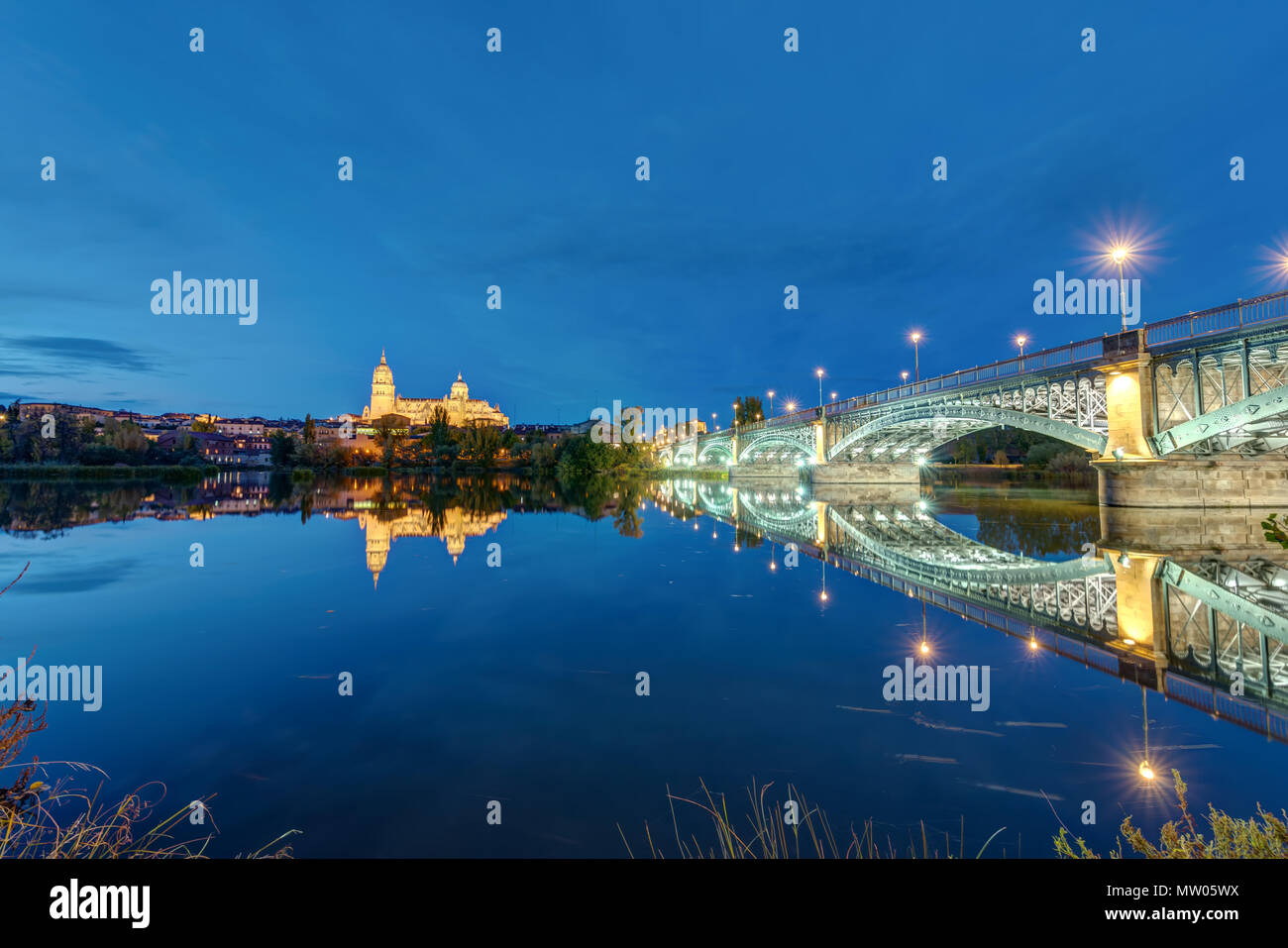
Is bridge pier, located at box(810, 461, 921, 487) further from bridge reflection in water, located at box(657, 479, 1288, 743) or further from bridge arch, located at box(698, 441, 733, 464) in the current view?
bridge reflection in water, located at box(657, 479, 1288, 743)

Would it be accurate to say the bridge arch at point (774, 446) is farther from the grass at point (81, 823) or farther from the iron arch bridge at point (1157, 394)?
the grass at point (81, 823)

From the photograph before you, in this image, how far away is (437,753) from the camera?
5.57 m

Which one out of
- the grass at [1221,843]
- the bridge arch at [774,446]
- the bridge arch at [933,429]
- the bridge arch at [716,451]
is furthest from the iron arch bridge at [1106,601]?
the bridge arch at [716,451]

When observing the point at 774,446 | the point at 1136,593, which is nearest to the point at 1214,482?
the point at 1136,593

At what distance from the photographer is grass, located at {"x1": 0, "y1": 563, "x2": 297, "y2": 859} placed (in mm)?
3643

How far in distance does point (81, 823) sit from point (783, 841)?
4942 mm

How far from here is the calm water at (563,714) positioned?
15.2 feet

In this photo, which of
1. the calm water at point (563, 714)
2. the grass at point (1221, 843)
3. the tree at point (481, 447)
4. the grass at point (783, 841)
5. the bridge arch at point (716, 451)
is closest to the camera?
the grass at point (1221, 843)

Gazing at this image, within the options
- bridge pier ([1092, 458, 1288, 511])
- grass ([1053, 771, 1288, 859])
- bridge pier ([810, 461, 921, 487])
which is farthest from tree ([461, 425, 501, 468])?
grass ([1053, 771, 1288, 859])

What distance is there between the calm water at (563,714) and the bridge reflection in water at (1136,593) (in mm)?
610

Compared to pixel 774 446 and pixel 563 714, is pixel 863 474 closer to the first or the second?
pixel 774 446

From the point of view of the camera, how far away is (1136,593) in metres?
11.5
